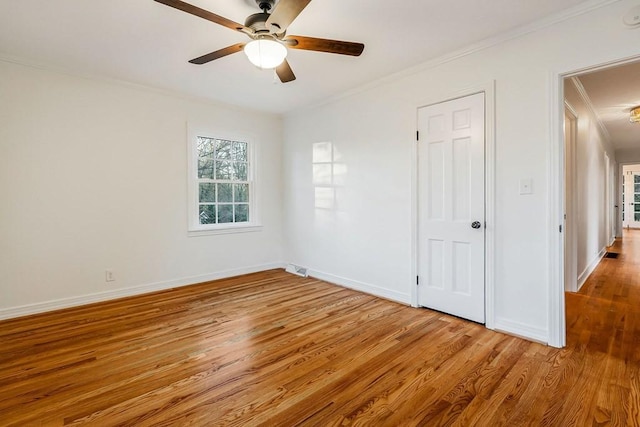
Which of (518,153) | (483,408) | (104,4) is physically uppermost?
(104,4)

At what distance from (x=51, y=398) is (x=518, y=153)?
12.3ft

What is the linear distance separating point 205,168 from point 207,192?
348 millimetres

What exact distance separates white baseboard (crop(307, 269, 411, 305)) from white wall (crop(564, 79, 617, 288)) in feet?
7.94

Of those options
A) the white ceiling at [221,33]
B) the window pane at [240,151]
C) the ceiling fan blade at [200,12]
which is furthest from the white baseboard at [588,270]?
the window pane at [240,151]

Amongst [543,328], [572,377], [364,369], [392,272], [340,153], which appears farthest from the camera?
[340,153]

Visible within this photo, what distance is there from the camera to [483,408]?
175 centimetres

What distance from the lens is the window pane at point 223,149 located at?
15.2ft

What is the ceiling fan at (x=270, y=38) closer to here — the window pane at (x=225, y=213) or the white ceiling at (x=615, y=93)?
the white ceiling at (x=615, y=93)

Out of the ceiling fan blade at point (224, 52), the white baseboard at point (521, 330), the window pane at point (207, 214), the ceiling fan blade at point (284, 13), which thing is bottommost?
the white baseboard at point (521, 330)

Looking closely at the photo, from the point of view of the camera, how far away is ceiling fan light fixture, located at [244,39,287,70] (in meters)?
2.10

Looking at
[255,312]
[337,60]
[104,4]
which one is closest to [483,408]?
[255,312]

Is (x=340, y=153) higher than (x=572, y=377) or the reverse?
higher

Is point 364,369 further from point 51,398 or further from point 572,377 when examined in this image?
point 51,398

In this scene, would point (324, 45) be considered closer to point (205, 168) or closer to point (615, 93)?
point (205, 168)
